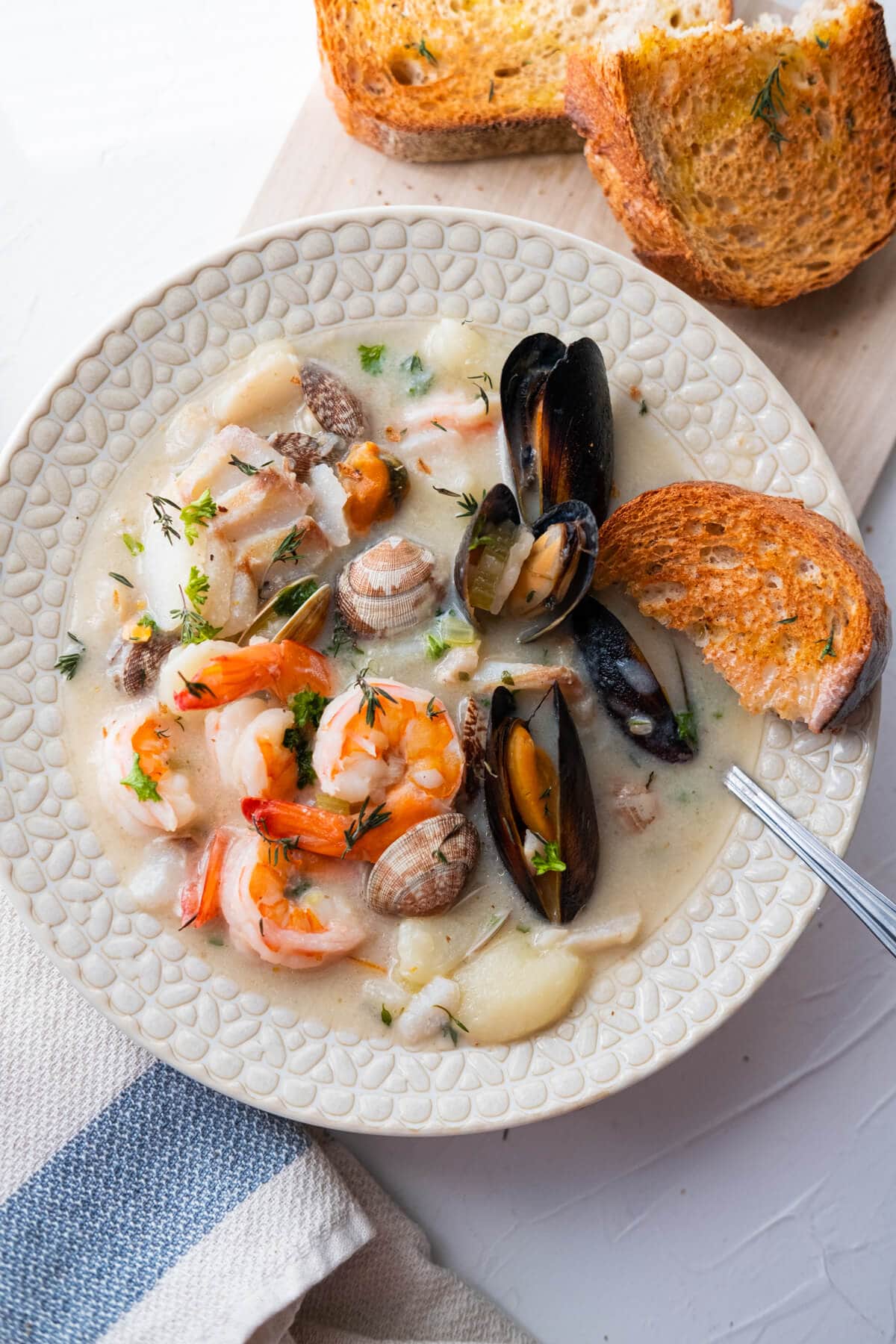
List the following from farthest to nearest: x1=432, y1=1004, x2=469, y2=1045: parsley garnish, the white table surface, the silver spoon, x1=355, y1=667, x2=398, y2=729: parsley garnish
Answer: the white table surface → x1=432, y1=1004, x2=469, y2=1045: parsley garnish → x1=355, y1=667, x2=398, y2=729: parsley garnish → the silver spoon

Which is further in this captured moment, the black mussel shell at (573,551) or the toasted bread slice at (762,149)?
the toasted bread slice at (762,149)

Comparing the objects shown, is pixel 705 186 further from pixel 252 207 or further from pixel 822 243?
pixel 252 207

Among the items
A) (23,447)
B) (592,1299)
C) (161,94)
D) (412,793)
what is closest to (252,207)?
(161,94)

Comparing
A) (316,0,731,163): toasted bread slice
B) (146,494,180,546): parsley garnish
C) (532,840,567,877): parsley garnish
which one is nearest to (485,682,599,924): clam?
(532,840,567,877): parsley garnish

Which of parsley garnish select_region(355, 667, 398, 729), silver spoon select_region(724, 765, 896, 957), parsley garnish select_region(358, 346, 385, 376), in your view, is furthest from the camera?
parsley garnish select_region(358, 346, 385, 376)

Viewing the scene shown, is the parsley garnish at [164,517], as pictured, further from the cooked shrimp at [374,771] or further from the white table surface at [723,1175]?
the white table surface at [723,1175]

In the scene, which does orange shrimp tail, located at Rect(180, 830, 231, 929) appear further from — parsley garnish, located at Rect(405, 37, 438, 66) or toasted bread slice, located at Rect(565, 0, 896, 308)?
parsley garnish, located at Rect(405, 37, 438, 66)

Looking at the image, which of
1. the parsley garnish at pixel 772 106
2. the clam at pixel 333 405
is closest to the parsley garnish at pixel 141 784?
the clam at pixel 333 405
